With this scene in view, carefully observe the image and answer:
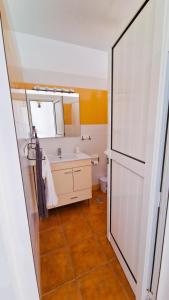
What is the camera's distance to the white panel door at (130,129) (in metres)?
0.84

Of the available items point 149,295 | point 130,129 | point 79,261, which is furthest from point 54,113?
point 149,295

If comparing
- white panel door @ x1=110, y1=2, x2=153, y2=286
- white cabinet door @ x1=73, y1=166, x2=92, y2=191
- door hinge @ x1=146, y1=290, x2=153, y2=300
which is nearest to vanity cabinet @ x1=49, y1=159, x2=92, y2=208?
white cabinet door @ x1=73, y1=166, x2=92, y2=191

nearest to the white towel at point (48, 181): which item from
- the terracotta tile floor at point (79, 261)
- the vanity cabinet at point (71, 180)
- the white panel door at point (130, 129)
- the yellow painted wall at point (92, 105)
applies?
the vanity cabinet at point (71, 180)

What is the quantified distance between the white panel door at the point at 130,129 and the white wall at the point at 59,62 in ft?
3.77

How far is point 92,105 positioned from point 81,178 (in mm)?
1313

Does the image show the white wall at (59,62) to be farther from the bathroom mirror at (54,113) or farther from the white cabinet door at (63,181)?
the white cabinet door at (63,181)

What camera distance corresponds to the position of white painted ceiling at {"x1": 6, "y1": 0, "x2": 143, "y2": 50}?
1352 millimetres

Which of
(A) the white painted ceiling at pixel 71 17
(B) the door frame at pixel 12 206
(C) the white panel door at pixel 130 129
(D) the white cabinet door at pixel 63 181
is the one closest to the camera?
(B) the door frame at pixel 12 206

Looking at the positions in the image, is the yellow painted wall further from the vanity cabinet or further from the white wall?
the vanity cabinet

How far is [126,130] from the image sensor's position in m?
1.08

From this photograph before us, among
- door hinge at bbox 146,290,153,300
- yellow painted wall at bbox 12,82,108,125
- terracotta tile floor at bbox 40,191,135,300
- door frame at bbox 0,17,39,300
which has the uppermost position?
yellow painted wall at bbox 12,82,108,125

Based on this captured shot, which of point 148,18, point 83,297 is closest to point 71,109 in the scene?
point 148,18

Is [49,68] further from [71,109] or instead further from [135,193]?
[135,193]

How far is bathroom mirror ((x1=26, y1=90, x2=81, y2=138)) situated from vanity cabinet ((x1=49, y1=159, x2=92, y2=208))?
60cm
